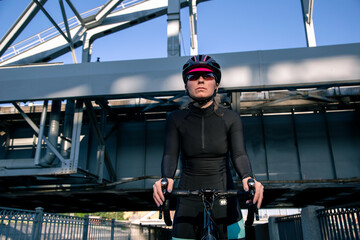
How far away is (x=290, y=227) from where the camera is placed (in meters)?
9.98

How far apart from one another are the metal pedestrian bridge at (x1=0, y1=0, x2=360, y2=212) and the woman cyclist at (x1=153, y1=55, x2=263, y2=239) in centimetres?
782

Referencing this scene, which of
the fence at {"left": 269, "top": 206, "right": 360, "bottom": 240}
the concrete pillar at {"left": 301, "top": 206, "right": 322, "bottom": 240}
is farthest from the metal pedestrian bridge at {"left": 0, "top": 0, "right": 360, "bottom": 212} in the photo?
the concrete pillar at {"left": 301, "top": 206, "right": 322, "bottom": 240}

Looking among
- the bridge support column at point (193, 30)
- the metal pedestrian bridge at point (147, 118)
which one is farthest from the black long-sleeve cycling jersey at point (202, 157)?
the bridge support column at point (193, 30)

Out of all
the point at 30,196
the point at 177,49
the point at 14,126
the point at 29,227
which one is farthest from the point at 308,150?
the point at 14,126

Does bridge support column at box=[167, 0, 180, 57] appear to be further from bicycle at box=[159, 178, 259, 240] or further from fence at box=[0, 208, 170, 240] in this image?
bicycle at box=[159, 178, 259, 240]

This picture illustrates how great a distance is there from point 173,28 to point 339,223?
34.9 feet

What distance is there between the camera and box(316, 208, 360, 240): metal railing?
560 cm

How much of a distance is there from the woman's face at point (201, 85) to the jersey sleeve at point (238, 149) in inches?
12.9

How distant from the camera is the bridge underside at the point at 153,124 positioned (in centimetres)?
1020

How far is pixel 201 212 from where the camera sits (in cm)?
230

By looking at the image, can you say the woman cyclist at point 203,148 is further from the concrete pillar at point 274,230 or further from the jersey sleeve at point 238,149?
the concrete pillar at point 274,230

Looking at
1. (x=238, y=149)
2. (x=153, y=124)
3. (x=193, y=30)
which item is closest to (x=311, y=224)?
(x=238, y=149)

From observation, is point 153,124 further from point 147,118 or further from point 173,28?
point 173,28

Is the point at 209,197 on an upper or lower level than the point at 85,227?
lower
